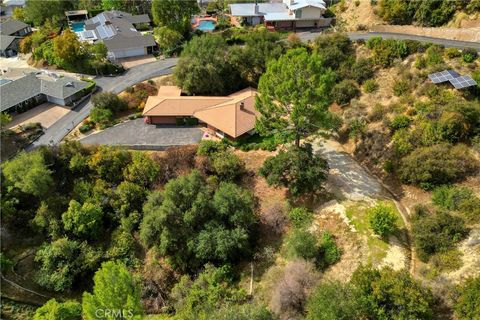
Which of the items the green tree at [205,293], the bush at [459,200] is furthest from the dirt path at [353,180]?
the green tree at [205,293]

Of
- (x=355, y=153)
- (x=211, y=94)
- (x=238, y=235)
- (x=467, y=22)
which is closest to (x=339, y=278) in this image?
(x=238, y=235)

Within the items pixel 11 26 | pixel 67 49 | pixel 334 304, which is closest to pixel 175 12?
pixel 67 49

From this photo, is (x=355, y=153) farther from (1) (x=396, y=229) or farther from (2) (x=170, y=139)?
(2) (x=170, y=139)

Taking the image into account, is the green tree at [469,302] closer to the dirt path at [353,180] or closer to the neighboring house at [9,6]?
the dirt path at [353,180]

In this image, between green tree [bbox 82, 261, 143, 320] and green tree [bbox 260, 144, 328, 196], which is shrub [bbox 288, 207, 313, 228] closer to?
green tree [bbox 260, 144, 328, 196]

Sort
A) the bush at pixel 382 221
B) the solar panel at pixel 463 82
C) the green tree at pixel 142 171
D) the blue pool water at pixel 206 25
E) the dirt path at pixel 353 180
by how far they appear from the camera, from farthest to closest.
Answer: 1. the blue pool water at pixel 206 25
2. the green tree at pixel 142 171
3. the solar panel at pixel 463 82
4. the dirt path at pixel 353 180
5. the bush at pixel 382 221
